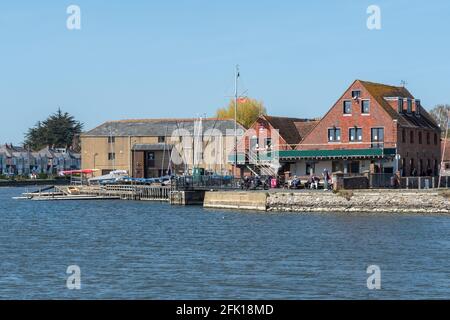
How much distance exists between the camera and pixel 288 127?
359 feet

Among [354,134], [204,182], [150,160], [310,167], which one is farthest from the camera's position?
[150,160]

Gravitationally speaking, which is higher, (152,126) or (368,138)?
(152,126)

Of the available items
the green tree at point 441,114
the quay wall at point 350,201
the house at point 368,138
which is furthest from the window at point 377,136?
the green tree at point 441,114

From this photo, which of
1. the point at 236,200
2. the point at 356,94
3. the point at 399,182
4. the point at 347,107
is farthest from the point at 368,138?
the point at 236,200

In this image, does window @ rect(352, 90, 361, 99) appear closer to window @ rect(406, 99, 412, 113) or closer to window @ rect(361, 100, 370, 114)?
window @ rect(361, 100, 370, 114)

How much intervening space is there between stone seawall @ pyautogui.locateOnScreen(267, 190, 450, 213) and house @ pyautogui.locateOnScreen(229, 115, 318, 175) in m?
23.4

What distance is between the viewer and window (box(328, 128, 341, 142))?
9556 cm

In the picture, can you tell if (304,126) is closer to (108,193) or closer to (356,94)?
(356,94)

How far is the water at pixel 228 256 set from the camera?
113 feet

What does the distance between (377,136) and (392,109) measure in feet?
11.8

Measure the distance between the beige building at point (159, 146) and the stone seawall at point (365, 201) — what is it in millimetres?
45234

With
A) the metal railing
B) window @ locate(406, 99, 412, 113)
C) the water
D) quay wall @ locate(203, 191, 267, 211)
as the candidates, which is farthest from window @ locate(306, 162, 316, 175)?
the water
